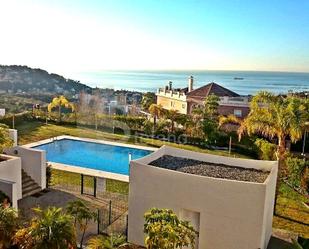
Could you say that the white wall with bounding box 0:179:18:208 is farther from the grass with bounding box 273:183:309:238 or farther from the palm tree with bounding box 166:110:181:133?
the palm tree with bounding box 166:110:181:133

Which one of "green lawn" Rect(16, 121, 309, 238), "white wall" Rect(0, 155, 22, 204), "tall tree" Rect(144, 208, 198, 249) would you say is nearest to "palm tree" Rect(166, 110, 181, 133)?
"green lawn" Rect(16, 121, 309, 238)

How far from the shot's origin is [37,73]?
208 ft

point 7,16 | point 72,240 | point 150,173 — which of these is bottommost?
point 72,240

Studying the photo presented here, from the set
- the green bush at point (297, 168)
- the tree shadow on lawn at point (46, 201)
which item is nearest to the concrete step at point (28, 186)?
the tree shadow on lawn at point (46, 201)

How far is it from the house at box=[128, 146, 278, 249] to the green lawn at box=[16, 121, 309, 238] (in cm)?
237

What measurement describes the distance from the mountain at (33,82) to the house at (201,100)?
17.0 metres

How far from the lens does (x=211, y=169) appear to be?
1118cm

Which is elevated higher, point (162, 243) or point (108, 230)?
point (162, 243)

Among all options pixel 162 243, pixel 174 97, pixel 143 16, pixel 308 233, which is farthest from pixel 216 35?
pixel 162 243

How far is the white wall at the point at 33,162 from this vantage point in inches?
588

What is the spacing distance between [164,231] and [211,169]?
13.4ft

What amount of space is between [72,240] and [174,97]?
3299cm

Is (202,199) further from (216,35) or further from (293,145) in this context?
(216,35)

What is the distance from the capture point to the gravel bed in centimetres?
1052
